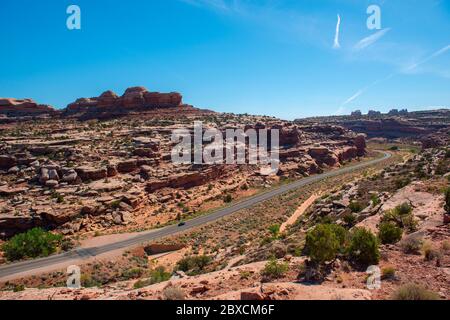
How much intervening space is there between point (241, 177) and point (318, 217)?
31.6 metres

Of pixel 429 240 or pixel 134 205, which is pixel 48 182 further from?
pixel 429 240

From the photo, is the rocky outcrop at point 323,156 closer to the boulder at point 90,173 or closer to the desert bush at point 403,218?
the boulder at point 90,173

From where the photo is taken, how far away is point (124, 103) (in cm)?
7831

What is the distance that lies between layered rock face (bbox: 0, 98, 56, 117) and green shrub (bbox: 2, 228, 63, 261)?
61.2m

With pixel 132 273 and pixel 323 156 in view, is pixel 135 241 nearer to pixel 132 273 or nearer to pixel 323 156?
pixel 132 273

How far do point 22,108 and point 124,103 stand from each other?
27.6 metres

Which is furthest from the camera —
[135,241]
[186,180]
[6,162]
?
[186,180]

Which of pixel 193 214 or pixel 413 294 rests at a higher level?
pixel 413 294

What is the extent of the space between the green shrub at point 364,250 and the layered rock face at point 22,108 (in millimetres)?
86648

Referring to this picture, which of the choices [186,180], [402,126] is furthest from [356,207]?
[402,126]

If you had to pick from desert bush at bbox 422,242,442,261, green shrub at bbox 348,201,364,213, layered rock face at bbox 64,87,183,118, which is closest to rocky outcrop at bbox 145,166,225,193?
green shrub at bbox 348,201,364,213
